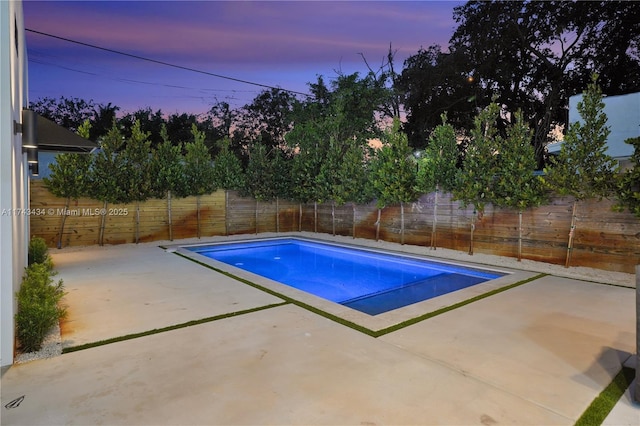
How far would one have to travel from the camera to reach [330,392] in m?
2.66

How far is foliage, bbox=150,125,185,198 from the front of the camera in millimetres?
11578

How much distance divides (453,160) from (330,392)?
332 inches

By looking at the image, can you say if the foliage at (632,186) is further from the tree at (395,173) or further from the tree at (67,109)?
the tree at (67,109)

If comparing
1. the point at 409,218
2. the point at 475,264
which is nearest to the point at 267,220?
the point at 409,218

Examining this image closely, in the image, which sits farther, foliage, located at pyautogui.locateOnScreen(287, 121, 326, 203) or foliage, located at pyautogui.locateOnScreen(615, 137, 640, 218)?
foliage, located at pyautogui.locateOnScreen(287, 121, 326, 203)

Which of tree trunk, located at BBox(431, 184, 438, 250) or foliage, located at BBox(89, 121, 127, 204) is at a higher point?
foliage, located at BBox(89, 121, 127, 204)

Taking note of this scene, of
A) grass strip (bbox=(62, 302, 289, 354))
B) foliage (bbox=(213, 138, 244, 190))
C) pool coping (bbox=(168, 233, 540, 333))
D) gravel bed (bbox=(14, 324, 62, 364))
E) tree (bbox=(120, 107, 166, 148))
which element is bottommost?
pool coping (bbox=(168, 233, 540, 333))

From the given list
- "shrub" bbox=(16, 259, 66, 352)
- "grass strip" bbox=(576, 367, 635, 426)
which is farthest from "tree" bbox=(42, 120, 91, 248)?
"grass strip" bbox=(576, 367, 635, 426)

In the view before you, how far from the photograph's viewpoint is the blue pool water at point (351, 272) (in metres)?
6.47

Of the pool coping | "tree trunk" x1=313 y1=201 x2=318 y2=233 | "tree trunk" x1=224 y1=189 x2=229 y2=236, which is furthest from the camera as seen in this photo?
"tree trunk" x1=313 y1=201 x2=318 y2=233

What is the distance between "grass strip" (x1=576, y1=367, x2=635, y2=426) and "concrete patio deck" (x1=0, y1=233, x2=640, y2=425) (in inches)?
1.9

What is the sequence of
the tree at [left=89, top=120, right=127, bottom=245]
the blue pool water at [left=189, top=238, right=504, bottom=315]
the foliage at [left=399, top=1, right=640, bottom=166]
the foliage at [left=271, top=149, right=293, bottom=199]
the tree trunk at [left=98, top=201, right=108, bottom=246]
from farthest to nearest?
the foliage at [left=399, top=1, right=640, bottom=166] → the foliage at [left=271, top=149, right=293, bottom=199] → the tree trunk at [left=98, top=201, right=108, bottom=246] → the tree at [left=89, top=120, right=127, bottom=245] → the blue pool water at [left=189, top=238, right=504, bottom=315]

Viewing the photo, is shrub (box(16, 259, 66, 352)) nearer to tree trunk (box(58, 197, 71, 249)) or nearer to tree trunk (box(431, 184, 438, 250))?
tree trunk (box(58, 197, 71, 249))

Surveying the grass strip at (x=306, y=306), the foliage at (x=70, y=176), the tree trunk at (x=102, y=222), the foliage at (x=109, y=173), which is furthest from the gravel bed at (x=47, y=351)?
the tree trunk at (x=102, y=222)
